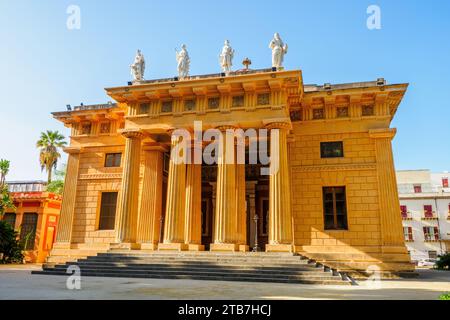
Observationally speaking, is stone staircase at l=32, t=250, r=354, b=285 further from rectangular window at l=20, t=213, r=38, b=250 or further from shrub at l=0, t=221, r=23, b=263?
rectangular window at l=20, t=213, r=38, b=250

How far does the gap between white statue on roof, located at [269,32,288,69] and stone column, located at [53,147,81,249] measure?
1342 cm

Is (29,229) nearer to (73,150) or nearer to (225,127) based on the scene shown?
(73,150)

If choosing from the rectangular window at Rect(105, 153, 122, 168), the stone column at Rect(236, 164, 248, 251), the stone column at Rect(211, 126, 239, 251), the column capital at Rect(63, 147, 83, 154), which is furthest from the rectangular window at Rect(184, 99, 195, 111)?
the column capital at Rect(63, 147, 83, 154)

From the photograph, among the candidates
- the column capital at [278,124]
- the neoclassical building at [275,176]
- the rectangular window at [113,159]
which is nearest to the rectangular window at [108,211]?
the neoclassical building at [275,176]

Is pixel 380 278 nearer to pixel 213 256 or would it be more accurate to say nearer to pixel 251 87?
pixel 213 256

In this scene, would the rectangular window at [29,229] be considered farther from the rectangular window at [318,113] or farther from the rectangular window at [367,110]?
the rectangular window at [367,110]

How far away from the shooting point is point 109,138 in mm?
22750

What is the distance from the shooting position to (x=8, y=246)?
26062 millimetres

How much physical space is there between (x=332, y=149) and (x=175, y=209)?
8.96 m

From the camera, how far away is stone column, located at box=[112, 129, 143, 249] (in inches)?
722

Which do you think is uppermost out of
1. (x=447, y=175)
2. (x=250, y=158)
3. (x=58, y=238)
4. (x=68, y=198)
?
(x=447, y=175)

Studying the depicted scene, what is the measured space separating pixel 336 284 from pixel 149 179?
12.0m

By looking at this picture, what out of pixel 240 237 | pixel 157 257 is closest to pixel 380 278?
pixel 240 237

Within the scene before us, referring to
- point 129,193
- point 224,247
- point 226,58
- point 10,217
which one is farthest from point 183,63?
point 10,217
